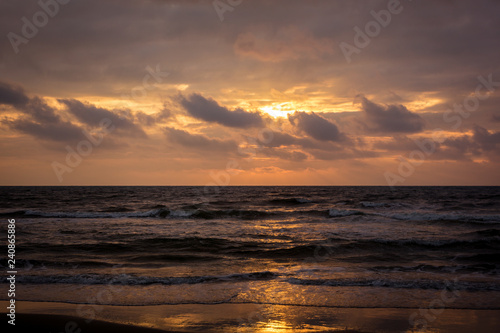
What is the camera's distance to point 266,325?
7.52 meters

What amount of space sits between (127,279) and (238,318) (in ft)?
16.7

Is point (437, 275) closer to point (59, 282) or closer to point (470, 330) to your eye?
point (470, 330)

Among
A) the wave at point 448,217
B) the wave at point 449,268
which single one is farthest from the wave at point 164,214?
the wave at point 449,268

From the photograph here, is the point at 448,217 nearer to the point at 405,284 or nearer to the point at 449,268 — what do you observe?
the point at 449,268

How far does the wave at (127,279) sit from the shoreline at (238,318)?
2.28m

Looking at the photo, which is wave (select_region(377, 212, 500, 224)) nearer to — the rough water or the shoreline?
the rough water

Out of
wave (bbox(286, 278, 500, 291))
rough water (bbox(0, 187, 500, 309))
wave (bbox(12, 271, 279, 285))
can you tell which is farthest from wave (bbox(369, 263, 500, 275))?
wave (bbox(12, 271, 279, 285))

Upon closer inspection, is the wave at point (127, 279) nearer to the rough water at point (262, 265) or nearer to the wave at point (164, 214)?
the rough water at point (262, 265)

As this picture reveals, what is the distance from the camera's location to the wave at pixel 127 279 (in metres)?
11.2

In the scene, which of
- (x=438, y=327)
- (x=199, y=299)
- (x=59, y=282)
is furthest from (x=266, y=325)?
(x=59, y=282)

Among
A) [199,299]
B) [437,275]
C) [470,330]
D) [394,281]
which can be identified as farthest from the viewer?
[437,275]

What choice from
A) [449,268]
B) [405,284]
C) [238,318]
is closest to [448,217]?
[449,268]

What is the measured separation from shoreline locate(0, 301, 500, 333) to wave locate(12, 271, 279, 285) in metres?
2.28

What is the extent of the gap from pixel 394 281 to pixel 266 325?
5.63 metres
